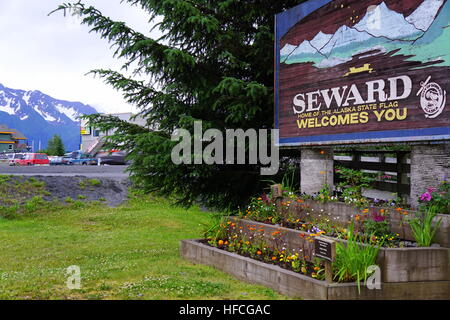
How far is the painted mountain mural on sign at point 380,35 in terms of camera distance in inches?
252

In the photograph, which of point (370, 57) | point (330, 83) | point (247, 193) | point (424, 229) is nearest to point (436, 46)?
point (370, 57)

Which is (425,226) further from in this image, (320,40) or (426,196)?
(320,40)

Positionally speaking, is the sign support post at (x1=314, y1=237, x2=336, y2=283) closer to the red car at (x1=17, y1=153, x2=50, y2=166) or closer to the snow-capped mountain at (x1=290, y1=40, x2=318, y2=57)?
the snow-capped mountain at (x1=290, y1=40, x2=318, y2=57)

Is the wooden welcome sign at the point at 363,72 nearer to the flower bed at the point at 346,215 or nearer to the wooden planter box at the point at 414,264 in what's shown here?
the flower bed at the point at 346,215

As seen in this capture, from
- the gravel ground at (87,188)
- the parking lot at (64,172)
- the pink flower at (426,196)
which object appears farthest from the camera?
the parking lot at (64,172)

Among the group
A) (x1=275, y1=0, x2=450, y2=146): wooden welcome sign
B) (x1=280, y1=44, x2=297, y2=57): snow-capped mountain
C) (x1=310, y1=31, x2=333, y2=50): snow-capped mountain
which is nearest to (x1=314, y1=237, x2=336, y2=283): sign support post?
(x1=275, y1=0, x2=450, y2=146): wooden welcome sign

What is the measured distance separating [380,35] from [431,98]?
1453 mm

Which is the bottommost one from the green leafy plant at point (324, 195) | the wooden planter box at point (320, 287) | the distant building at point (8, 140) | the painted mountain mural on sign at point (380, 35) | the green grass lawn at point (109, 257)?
the green grass lawn at point (109, 257)

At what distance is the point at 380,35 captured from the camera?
715 centimetres

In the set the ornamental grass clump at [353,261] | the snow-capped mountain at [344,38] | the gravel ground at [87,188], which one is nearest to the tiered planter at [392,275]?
the ornamental grass clump at [353,261]

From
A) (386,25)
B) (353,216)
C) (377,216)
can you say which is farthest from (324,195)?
(386,25)

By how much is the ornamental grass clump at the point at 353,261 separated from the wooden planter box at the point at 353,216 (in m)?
0.87

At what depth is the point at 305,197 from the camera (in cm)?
818
